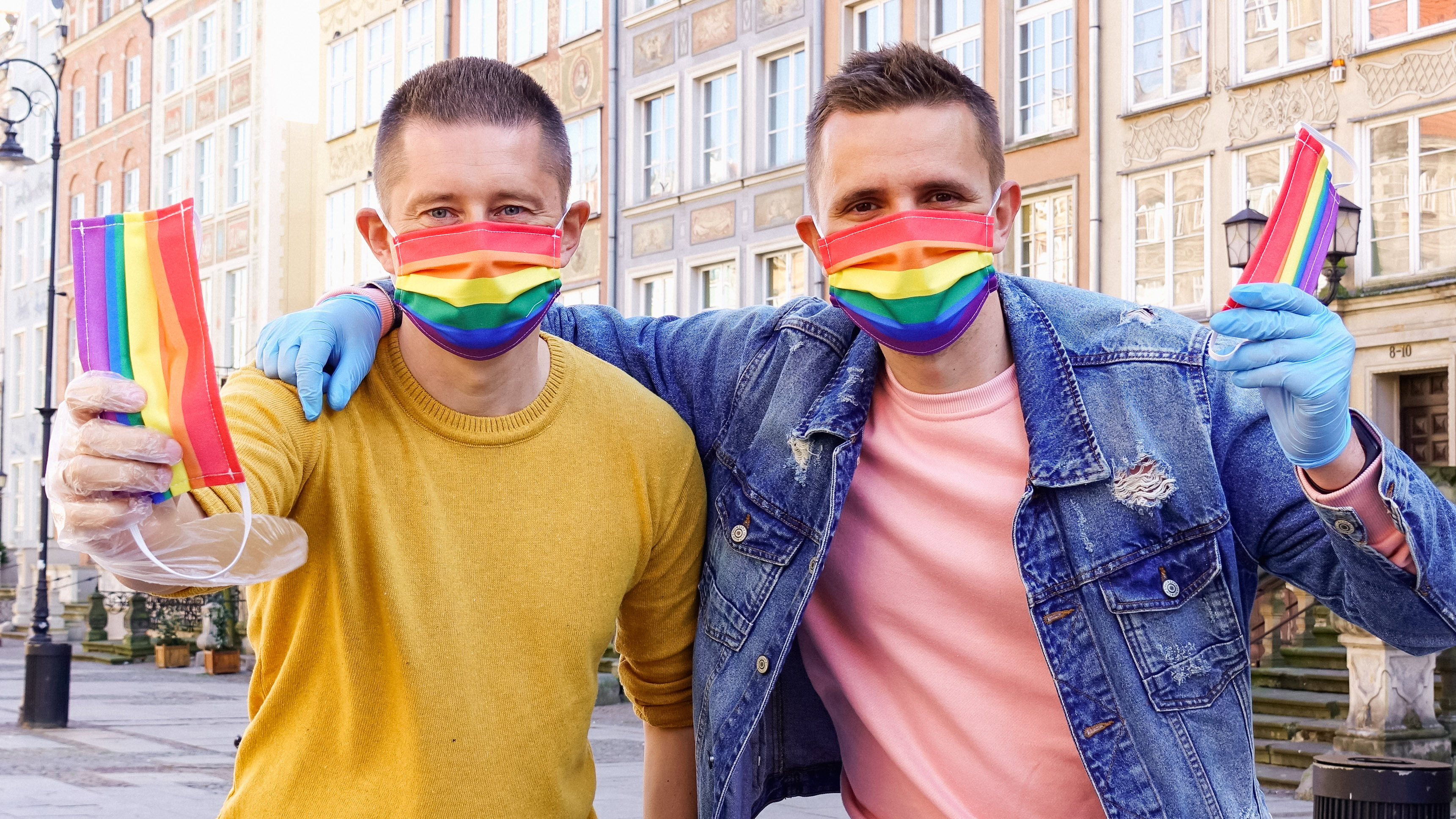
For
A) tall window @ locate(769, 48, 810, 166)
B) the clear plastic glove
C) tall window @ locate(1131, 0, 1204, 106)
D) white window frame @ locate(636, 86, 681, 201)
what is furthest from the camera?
→ white window frame @ locate(636, 86, 681, 201)

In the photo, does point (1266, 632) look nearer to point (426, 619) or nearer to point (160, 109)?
point (426, 619)

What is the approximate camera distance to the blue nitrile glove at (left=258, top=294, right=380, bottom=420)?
2.95m

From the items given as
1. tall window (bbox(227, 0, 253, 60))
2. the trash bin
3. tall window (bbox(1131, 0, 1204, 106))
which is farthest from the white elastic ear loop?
tall window (bbox(227, 0, 253, 60))

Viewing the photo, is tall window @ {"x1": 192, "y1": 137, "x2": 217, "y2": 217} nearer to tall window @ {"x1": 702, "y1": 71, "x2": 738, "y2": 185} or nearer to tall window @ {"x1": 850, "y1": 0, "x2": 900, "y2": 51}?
tall window @ {"x1": 702, "y1": 71, "x2": 738, "y2": 185}

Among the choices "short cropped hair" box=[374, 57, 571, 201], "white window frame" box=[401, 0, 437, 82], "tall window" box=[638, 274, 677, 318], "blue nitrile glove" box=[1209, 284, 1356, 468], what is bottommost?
"blue nitrile glove" box=[1209, 284, 1356, 468]

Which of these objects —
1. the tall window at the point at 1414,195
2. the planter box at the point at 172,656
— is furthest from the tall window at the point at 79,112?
the tall window at the point at 1414,195

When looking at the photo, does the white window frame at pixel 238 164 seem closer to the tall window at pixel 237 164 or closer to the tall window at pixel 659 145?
the tall window at pixel 237 164

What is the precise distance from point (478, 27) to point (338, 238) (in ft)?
20.5

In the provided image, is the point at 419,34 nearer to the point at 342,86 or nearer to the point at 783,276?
the point at 342,86

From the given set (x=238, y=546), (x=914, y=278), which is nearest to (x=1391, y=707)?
(x=914, y=278)

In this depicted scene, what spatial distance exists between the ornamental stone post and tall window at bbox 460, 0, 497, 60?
842 inches

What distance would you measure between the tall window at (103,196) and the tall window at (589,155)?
63.5 ft

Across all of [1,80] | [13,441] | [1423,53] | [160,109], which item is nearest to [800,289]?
[1423,53]

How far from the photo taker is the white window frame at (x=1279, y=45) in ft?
57.5
